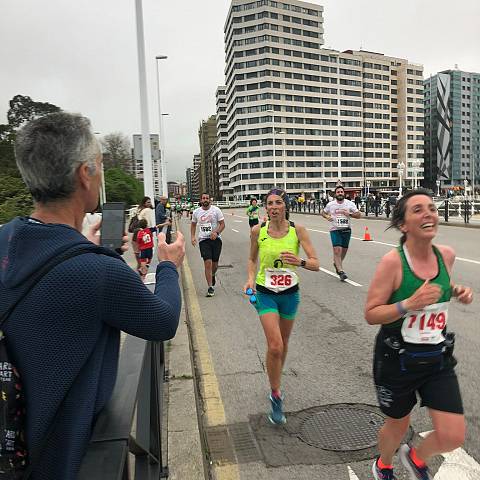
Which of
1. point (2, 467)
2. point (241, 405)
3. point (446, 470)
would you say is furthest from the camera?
point (241, 405)

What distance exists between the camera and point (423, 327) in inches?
106

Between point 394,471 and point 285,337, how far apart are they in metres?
1.52

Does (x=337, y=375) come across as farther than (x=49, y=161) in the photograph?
Yes

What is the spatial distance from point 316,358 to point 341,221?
206 inches

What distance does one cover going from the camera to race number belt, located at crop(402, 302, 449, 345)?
8.77 feet

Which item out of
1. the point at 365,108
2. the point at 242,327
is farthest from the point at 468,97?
the point at 242,327

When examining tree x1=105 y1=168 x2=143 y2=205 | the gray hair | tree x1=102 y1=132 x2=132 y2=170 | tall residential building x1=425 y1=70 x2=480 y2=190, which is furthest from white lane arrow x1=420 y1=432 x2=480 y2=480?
tall residential building x1=425 y1=70 x2=480 y2=190

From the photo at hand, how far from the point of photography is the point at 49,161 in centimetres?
148

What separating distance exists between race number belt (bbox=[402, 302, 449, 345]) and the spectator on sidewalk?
1.66 meters

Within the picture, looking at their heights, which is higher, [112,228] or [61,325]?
[112,228]

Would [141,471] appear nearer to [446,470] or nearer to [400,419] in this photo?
[400,419]

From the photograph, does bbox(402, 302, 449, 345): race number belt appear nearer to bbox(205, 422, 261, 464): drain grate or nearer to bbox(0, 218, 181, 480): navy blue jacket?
bbox(205, 422, 261, 464): drain grate

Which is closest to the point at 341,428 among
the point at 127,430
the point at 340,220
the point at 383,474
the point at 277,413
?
the point at 277,413

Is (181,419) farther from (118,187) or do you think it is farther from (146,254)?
(118,187)
